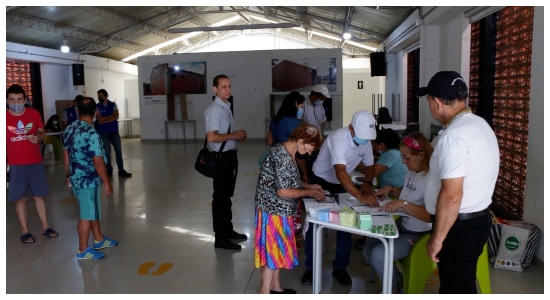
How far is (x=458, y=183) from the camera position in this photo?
195 cm

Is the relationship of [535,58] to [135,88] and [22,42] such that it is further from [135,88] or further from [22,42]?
[135,88]

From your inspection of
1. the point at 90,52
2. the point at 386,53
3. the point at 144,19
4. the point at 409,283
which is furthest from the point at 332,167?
the point at 90,52

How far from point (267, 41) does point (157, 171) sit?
13370 mm

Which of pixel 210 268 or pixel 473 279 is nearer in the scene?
pixel 473 279

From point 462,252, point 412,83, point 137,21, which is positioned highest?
point 137,21

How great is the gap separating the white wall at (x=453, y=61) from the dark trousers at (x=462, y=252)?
1.68 m

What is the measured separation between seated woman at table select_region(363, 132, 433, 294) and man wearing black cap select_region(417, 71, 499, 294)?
0.50 m

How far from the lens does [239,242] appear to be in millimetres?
4191

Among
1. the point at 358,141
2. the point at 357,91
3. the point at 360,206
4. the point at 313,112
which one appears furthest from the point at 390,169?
the point at 357,91

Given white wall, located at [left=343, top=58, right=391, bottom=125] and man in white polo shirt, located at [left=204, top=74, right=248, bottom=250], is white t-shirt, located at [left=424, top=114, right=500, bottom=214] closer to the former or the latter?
man in white polo shirt, located at [left=204, top=74, right=248, bottom=250]

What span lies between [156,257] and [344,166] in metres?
1.76

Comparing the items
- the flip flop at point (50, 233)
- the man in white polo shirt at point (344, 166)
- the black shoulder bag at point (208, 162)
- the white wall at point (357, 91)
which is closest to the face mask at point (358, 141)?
the man in white polo shirt at point (344, 166)

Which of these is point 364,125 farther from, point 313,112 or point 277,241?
point 313,112

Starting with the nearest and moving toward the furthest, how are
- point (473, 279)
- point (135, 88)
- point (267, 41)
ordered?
point (473, 279) → point (135, 88) → point (267, 41)
